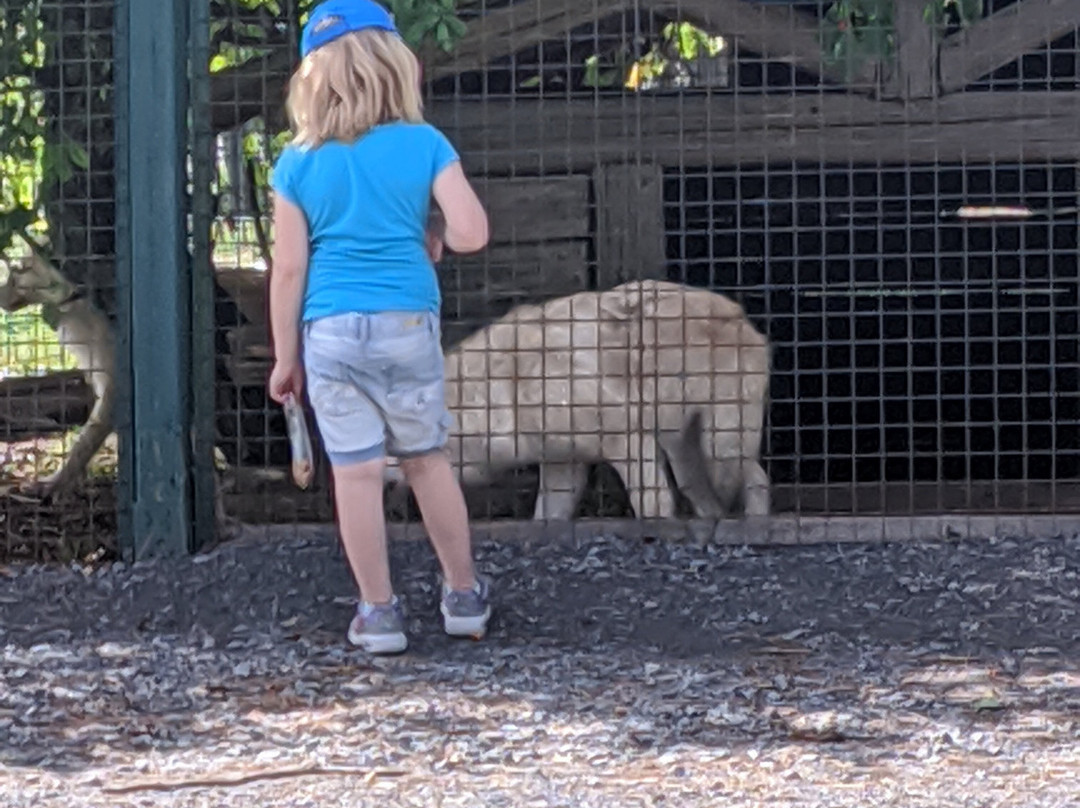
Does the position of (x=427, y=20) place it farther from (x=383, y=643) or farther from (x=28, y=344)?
(x=383, y=643)

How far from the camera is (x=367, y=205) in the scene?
5016 millimetres

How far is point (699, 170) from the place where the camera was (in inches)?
278

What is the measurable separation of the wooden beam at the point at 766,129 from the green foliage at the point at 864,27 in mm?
149

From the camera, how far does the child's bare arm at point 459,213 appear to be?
495 cm

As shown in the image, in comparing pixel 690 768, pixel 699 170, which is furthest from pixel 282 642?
pixel 699 170

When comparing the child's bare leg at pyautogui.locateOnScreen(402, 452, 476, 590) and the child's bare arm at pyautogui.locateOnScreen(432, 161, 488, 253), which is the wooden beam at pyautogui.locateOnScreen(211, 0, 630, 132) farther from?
the child's bare leg at pyautogui.locateOnScreen(402, 452, 476, 590)

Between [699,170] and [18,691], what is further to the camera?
[699,170]

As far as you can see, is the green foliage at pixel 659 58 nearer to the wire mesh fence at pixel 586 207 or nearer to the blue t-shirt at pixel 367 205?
the wire mesh fence at pixel 586 207

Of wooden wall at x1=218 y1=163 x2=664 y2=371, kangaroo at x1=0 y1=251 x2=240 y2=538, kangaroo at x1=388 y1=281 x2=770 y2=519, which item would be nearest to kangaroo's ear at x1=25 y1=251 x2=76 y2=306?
kangaroo at x1=0 y1=251 x2=240 y2=538

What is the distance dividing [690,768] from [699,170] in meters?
3.44

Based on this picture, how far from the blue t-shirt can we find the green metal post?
1.12 metres

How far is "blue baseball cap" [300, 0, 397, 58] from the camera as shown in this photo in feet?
16.4

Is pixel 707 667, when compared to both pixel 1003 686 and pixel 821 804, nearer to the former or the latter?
pixel 1003 686

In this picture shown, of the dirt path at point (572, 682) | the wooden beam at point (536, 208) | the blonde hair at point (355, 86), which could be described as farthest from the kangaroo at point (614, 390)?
the blonde hair at point (355, 86)
